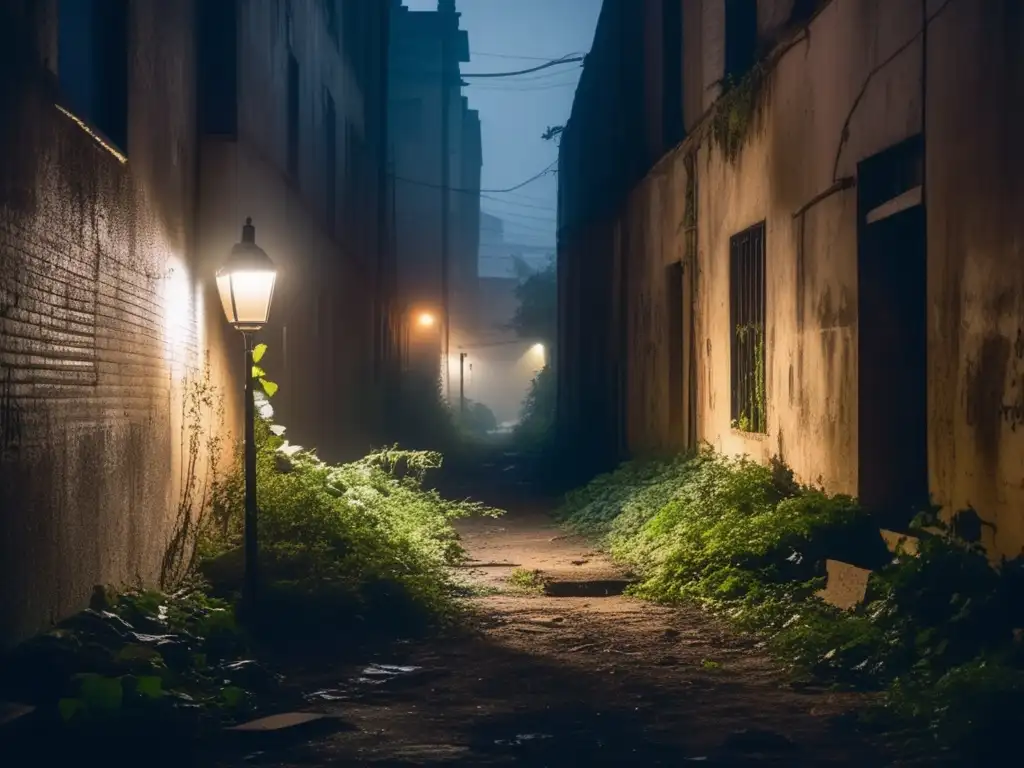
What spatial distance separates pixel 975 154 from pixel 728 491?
4.30 metres

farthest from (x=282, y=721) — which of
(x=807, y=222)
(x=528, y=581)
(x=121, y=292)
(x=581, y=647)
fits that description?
(x=807, y=222)

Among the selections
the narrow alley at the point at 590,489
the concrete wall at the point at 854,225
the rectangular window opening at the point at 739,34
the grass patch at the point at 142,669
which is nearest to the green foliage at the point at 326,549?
the narrow alley at the point at 590,489

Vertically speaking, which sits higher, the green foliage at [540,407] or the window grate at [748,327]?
the window grate at [748,327]

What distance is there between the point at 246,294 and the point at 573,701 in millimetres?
3403

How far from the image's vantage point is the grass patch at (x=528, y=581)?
390 inches

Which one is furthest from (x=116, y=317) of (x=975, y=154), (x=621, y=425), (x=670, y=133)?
(x=621, y=425)

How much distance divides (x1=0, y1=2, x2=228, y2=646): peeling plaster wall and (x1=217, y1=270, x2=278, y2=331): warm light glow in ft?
1.36

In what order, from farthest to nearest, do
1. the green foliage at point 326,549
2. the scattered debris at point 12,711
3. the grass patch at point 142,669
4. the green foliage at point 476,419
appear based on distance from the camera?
the green foliage at point 476,419 → the green foliage at point 326,549 → the grass patch at point 142,669 → the scattered debris at point 12,711

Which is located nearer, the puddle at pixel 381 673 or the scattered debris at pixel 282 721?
the scattered debris at pixel 282 721

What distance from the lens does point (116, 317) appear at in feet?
22.7

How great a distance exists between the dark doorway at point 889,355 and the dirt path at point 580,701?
5.20 ft

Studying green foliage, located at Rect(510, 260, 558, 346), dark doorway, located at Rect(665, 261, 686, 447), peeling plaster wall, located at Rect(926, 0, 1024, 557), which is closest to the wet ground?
peeling plaster wall, located at Rect(926, 0, 1024, 557)

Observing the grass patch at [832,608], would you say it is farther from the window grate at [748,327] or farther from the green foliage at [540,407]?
the green foliage at [540,407]

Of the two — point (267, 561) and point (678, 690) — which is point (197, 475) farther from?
point (678, 690)
